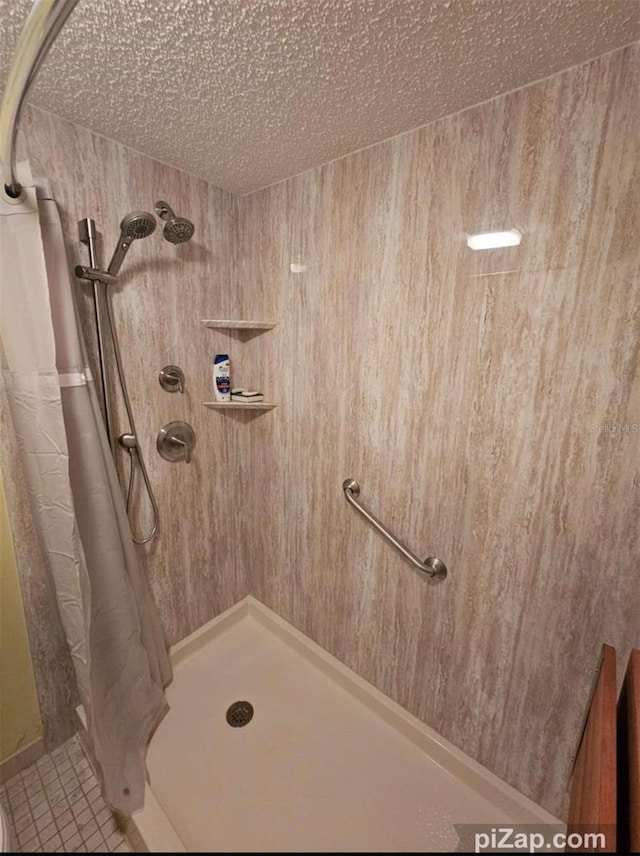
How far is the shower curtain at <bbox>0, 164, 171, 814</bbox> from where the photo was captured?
0.83m

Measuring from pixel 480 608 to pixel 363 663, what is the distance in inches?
22.3

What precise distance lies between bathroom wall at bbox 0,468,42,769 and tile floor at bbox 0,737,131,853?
0.14 metres

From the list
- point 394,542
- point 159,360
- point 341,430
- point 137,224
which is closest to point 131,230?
point 137,224

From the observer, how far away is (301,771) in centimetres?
70

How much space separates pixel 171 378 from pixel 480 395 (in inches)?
41.1

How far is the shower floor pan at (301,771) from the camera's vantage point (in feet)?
1.66

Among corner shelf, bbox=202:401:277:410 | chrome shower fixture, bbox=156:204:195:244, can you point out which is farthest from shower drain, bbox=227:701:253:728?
chrome shower fixture, bbox=156:204:195:244

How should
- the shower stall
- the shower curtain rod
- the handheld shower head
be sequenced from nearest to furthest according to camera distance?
the shower curtain rod → the shower stall → the handheld shower head

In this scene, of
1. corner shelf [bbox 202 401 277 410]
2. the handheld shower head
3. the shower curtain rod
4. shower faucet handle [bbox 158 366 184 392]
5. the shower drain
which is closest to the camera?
the shower curtain rod

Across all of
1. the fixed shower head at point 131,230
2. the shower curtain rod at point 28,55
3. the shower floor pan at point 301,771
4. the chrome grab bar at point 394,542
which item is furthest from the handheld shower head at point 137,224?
the shower floor pan at point 301,771

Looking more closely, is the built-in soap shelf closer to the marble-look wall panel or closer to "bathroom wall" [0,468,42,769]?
the marble-look wall panel

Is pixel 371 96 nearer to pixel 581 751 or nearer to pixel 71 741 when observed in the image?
pixel 581 751
